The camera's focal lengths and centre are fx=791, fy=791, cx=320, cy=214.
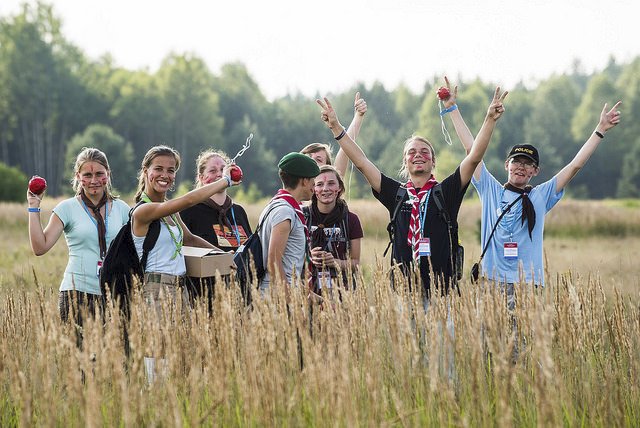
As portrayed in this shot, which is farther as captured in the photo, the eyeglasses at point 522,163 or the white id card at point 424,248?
the eyeglasses at point 522,163

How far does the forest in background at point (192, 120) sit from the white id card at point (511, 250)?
47.3m

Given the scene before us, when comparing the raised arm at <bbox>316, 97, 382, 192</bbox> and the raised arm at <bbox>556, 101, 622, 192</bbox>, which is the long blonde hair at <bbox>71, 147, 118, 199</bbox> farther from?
the raised arm at <bbox>556, 101, 622, 192</bbox>

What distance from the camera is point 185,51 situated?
251ft

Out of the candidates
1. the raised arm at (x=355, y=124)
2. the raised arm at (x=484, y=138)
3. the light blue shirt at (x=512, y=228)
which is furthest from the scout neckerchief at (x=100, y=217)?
the light blue shirt at (x=512, y=228)

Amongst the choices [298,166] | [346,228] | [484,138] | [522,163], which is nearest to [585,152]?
[522,163]

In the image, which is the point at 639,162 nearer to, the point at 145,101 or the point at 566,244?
the point at 145,101

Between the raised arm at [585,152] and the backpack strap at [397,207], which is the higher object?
the raised arm at [585,152]

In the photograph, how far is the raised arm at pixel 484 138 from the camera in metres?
5.07

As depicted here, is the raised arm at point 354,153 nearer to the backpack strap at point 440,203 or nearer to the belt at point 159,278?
the backpack strap at point 440,203

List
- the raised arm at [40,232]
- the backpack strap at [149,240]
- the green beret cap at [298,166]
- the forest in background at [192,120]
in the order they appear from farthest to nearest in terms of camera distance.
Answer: the forest in background at [192,120] → the raised arm at [40,232] → the green beret cap at [298,166] → the backpack strap at [149,240]

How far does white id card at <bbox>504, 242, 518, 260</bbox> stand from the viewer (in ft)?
18.7

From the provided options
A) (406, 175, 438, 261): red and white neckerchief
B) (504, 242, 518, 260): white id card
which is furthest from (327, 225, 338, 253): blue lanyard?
(504, 242, 518, 260): white id card

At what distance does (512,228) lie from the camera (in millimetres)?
5789

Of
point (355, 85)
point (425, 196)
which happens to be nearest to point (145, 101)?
point (355, 85)
